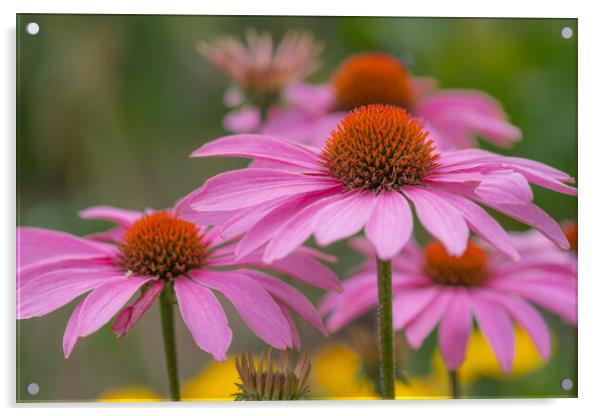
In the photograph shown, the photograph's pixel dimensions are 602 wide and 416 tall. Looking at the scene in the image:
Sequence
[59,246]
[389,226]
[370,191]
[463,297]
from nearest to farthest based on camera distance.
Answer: [389,226], [370,191], [59,246], [463,297]

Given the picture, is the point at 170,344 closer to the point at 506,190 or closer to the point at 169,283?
the point at 169,283

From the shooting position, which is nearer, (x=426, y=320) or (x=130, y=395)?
(x=426, y=320)

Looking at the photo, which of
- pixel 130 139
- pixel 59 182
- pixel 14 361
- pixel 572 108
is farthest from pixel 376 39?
pixel 14 361

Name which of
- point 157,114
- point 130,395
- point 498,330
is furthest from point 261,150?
point 157,114

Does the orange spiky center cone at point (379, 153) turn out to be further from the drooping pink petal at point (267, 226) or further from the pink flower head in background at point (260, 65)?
the pink flower head in background at point (260, 65)

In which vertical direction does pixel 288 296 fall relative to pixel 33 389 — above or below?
above

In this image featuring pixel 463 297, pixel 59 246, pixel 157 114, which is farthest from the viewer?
pixel 157 114

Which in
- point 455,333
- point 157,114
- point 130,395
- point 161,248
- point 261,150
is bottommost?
point 130,395
